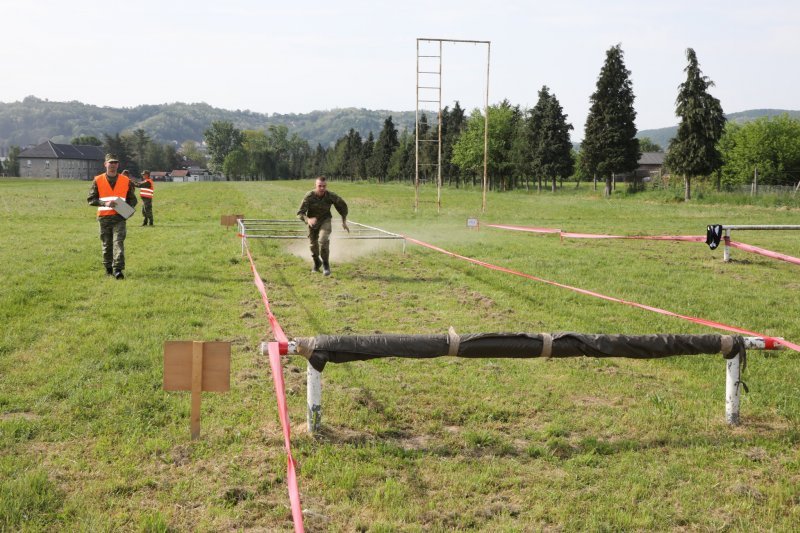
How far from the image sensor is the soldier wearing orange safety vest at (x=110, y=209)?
39.5ft

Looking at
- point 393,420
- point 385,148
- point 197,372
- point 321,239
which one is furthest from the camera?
point 385,148

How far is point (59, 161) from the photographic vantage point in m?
152

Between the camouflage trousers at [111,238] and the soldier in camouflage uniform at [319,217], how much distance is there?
11.5 ft

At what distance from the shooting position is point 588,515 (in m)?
3.97

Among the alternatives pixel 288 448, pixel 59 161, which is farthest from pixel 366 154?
pixel 288 448

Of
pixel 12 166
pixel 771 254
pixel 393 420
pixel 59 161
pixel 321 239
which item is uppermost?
pixel 59 161

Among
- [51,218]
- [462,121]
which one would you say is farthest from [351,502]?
[462,121]

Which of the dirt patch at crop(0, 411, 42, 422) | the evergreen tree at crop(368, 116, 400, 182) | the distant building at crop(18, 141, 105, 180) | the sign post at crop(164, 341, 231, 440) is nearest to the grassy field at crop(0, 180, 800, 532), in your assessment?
the dirt patch at crop(0, 411, 42, 422)

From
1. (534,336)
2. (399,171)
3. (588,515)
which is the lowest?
(588,515)

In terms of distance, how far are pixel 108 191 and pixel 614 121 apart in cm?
5123

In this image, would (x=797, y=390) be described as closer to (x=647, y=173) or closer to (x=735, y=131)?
(x=735, y=131)

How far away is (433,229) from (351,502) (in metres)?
20.4

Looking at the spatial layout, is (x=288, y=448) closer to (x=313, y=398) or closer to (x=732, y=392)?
(x=313, y=398)

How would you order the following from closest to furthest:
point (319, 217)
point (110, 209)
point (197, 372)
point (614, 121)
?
point (197, 372)
point (110, 209)
point (319, 217)
point (614, 121)
